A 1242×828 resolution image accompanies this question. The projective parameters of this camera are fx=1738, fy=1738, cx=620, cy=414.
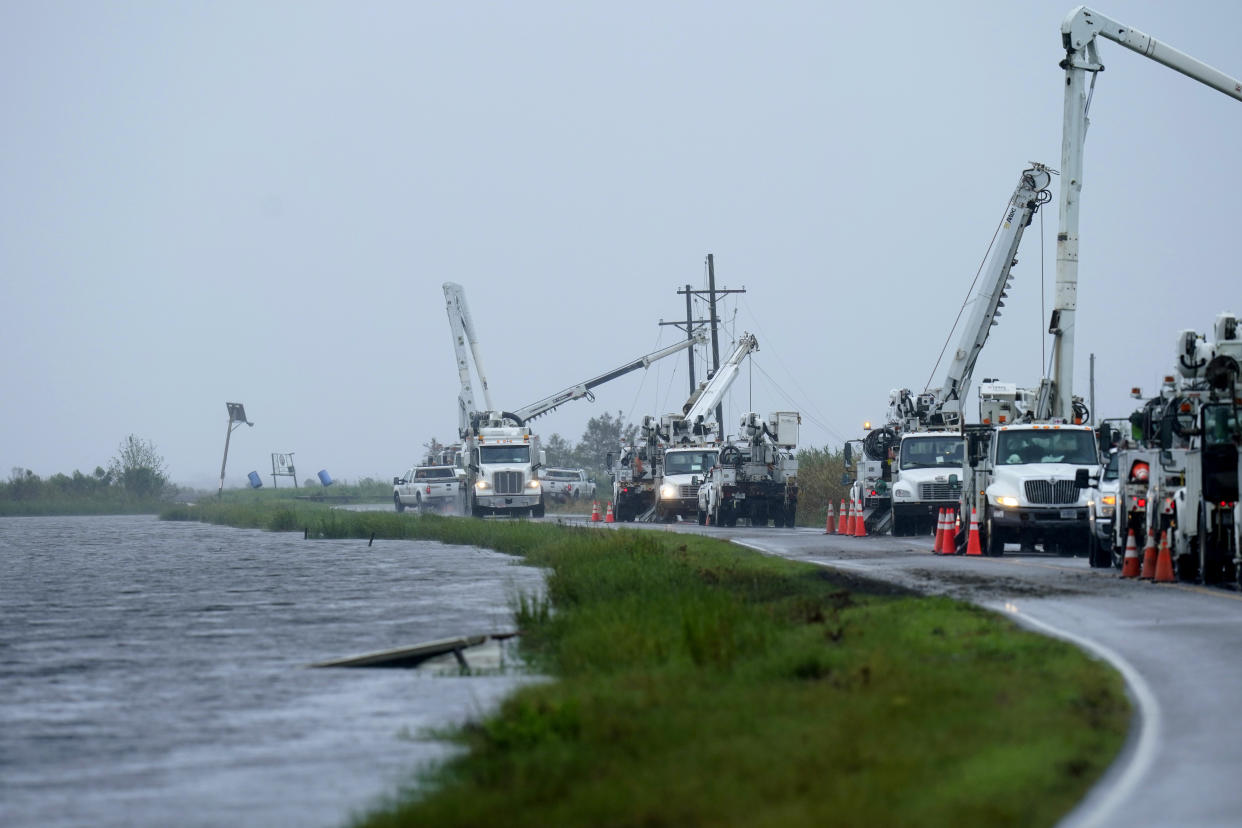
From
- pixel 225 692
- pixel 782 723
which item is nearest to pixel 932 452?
pixel 225 692

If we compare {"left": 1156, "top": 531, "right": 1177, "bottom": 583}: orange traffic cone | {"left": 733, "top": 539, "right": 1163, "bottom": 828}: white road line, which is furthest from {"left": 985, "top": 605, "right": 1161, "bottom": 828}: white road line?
{"left": 1156, "top": 531, "right": 1177, "bottom": 583}: orange traffic cone

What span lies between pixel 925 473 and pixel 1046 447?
29.5ft

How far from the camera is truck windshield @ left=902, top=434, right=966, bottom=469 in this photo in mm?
41219

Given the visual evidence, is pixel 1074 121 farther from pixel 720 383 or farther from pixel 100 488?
pixel 100 488

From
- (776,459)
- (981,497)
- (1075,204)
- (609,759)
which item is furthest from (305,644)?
(776,459)

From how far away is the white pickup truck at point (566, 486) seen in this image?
283 feet

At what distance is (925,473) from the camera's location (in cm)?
4122

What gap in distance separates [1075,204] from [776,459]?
18.6 m

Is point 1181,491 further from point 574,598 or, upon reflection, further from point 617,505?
point 617,505

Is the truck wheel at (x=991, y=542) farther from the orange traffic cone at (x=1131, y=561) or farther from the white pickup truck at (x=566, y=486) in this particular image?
the white pickup truck at (x=566, y=486)

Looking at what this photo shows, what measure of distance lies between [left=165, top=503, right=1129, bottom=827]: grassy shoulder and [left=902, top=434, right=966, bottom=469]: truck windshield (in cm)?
2205

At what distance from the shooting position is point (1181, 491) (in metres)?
22.8

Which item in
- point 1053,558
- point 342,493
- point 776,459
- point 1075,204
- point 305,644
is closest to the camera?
point 305,644

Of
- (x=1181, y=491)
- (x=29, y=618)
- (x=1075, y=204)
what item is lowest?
(x=29, y=618)
